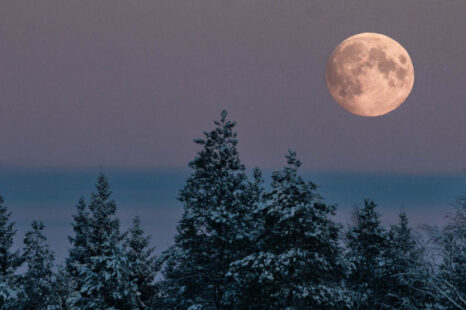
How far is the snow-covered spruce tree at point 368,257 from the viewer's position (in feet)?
133

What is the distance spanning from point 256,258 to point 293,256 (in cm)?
199

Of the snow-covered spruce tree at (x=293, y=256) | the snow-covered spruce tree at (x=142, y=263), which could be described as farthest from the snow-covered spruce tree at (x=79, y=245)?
the snow-covered spruce tree at (x=293, y=256)

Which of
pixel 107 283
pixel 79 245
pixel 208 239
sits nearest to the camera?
pixel 208 239

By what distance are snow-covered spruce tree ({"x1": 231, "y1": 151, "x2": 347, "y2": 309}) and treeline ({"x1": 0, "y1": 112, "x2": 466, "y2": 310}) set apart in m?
0.06

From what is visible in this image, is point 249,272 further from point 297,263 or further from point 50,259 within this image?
point 50,259

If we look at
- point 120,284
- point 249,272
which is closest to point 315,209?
point 249,272

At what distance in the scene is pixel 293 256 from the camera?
31.1 metres

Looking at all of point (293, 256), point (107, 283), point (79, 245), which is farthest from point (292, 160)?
point (79, 245)

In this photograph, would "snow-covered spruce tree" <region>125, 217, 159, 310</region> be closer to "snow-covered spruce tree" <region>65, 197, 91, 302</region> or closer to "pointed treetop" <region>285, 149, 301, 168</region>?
"snow-covered spruce tree" <region>65, 197, 91, 302</region>

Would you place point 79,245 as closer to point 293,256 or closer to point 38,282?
point 38,282

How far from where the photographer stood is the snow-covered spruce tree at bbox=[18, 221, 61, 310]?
4547cm

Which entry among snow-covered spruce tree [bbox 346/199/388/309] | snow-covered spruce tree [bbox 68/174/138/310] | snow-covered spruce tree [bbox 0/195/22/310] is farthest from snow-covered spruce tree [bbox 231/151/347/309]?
snow-covered spruce tree [bbox 0/195/22/310]

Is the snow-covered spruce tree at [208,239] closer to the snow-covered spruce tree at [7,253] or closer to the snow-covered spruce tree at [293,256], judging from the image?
the snow-covered spruce tree at [293,256]

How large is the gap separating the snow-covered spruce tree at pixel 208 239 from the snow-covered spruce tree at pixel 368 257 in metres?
9.16
